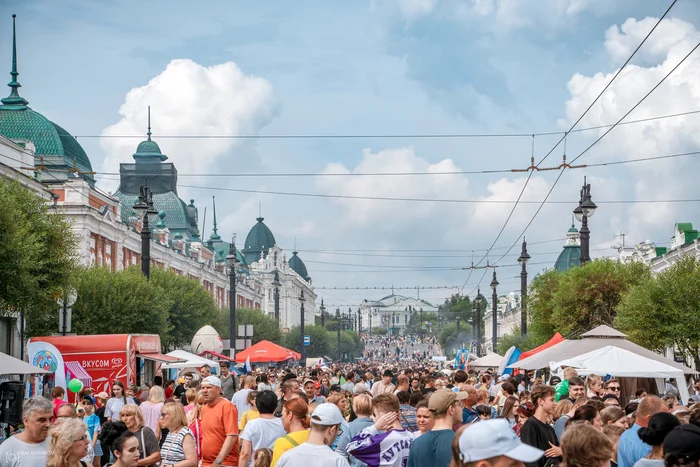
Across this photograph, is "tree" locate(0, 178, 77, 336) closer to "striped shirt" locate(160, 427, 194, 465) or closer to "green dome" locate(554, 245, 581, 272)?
"striped shirt" locate(160, 427, 194, 465)

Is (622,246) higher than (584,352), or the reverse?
(622,246)

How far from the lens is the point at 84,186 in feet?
195

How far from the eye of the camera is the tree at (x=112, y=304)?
4541 centimetres

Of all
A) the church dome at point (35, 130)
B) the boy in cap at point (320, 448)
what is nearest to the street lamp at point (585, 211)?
the boy in cap at point (320, 448)

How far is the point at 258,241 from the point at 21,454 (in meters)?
180

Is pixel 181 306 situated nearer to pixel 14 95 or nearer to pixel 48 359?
pixel 14 95

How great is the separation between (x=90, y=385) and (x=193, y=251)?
7282 centimetres

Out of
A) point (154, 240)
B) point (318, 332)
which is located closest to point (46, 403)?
point (154, 240)

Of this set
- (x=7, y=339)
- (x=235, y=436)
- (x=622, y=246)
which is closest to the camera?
(x=235, y=436)

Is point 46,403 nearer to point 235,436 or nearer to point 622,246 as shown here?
point 235,436

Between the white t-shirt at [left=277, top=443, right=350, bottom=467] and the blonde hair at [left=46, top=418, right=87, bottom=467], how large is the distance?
4.85 feet

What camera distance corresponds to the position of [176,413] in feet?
33.7

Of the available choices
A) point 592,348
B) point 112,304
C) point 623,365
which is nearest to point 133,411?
point 623,365

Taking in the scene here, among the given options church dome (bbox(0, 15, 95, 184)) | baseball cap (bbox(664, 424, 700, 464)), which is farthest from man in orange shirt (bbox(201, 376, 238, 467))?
church dome (bbox(0, 15, 95, 184))
